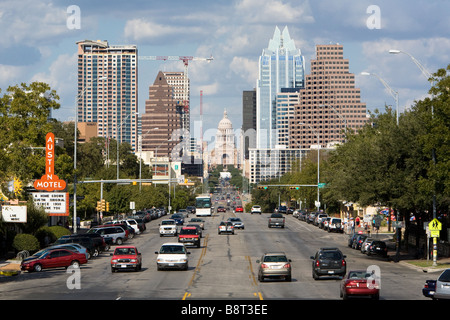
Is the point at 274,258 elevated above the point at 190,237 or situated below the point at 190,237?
above

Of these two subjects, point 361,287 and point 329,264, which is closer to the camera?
point 361,287

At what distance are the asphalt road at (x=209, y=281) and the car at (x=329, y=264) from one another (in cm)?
54

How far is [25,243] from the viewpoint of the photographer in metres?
56.8

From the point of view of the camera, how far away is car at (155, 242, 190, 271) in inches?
1759

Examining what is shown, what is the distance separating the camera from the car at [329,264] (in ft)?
132

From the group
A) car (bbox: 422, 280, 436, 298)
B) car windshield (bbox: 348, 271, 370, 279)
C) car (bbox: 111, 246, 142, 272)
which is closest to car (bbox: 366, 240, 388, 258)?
car (bbox: 111, 246, 142, 272)

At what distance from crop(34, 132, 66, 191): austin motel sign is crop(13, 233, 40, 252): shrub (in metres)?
6.30

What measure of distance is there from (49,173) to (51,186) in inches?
44.7

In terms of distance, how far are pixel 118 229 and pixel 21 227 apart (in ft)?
32.1

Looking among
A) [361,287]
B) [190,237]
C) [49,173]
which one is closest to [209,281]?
[361,287]

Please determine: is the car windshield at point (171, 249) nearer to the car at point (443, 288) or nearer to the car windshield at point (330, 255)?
the car windshield at point (330, 255)

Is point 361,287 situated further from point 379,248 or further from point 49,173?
point 49,173

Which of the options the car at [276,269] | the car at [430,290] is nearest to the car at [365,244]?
the car at [276,269]
